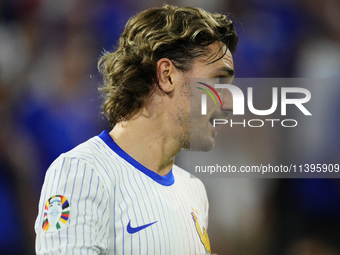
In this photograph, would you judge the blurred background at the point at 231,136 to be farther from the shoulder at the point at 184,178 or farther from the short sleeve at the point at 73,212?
the short sleeve at the point at 73,212

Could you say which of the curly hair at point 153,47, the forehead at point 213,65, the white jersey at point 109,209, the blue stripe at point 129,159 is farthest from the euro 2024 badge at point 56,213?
the forehead at point 213,65

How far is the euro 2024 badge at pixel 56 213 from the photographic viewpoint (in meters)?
1.07

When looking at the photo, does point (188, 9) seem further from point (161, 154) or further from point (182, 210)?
point (182, 210)

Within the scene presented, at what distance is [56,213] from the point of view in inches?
42.3

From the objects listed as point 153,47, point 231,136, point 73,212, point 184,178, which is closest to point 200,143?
point 184,178

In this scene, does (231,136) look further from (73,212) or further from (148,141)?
(73,212)

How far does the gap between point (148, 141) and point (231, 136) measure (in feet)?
5.72

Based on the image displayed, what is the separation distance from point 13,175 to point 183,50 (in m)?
2.23

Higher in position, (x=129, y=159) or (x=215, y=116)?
(x=215, y=116)

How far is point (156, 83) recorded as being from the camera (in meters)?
1.57

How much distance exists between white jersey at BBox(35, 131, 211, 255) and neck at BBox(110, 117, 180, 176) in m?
0.04

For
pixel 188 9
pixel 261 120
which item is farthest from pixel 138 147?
pixel 261 120

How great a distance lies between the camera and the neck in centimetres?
144

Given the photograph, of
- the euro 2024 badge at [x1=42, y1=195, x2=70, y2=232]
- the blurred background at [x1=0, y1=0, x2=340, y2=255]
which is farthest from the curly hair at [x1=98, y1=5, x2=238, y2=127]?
the blurred background at [x1=0, y1=0, x2=340, y2=255]
